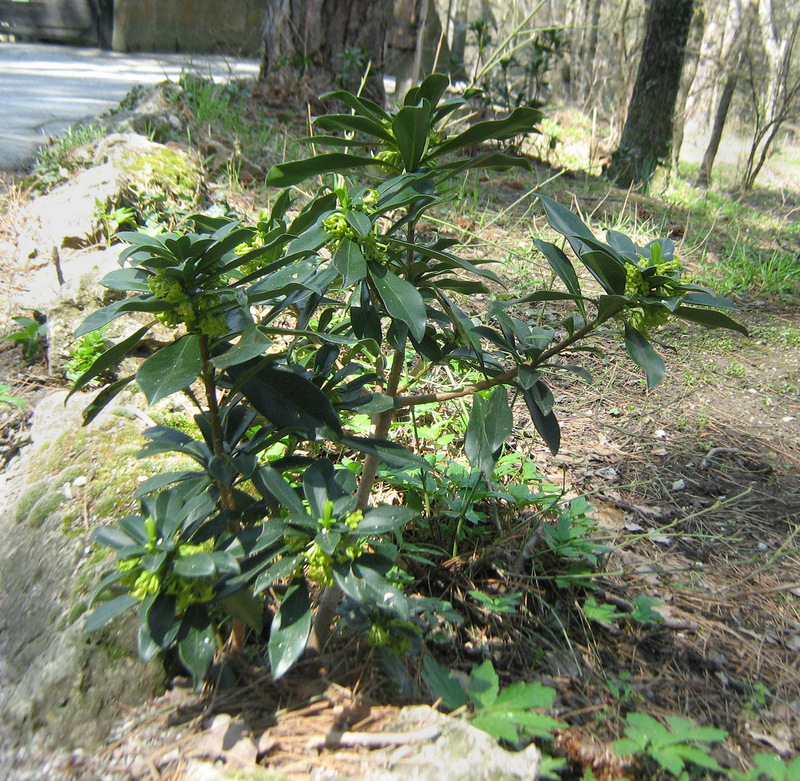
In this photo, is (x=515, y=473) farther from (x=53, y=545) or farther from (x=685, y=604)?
(x=53, y=545)

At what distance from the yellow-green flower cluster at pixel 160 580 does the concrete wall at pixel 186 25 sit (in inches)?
510

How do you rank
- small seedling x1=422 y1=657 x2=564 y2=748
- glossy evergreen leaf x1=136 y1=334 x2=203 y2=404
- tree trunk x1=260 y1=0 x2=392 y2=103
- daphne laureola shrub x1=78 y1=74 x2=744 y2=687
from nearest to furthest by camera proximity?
glossy evergreen leaf x1=136 y1=334 x2=203 y2=404 < daphne laureola shrub x1=78 y1=74 x2=744 y2=687 < small seedling x1=422 y1=657 x2=564 y2=748 < tree trunk x1=260 y1=0 x2=392 y2=103

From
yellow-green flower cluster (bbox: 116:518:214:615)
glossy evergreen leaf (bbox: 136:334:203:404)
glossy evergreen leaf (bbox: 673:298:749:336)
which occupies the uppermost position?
glossy evergreen leaf (bbox: 673:298:749:336)

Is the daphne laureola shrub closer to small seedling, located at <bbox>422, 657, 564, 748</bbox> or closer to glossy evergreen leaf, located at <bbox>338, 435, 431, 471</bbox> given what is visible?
glossy evergreen leaf, located at <bbox>338, 435, 431, 471</bbox>

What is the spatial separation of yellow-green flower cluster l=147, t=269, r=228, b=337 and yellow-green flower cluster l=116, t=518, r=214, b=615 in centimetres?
36

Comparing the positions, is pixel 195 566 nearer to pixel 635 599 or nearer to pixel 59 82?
pixel 635 599

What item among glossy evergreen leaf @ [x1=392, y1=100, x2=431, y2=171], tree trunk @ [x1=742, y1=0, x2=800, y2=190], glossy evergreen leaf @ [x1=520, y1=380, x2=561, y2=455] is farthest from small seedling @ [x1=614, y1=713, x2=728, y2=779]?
tree trunk @ [x1=742, y1=0, x2=800, y2=190]

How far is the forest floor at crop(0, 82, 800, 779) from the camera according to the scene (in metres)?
1.34

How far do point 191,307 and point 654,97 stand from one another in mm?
6270

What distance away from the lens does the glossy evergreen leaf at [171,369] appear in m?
0.99

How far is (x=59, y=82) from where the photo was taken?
8703 mm

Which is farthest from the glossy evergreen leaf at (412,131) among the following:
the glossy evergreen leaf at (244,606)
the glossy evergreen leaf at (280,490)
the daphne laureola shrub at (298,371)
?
the glossy evergreen leaf at (244,606)

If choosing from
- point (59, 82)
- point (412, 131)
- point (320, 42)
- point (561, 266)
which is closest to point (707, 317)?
point (561, 266)

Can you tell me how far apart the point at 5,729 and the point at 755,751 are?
1666 millimetres
